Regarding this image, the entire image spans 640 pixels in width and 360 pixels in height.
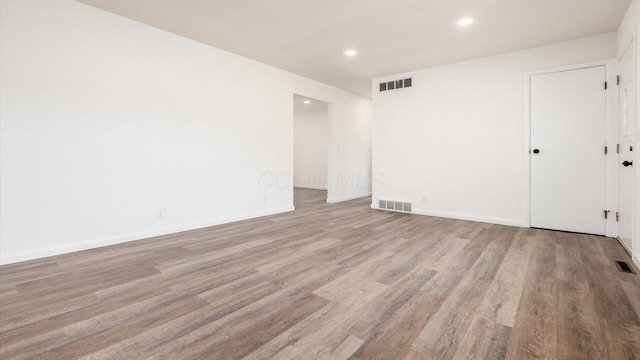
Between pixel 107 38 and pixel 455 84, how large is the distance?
16.5ft

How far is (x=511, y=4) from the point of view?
120 inches

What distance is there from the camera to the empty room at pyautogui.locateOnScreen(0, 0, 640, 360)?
1.74m

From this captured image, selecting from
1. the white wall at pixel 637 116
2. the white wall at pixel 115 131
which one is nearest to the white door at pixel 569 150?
the white wall at pixel 637 116

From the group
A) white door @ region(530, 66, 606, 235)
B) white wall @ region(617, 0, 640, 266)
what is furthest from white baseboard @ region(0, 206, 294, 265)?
white wall @ region(617, 0, 640, 266)

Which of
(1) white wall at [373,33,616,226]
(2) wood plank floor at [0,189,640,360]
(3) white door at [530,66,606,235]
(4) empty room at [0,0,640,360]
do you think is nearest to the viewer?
(2) wood plank floor at [0,189,640,360]

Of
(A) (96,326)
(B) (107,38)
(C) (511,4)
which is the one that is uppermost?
(C) (511,4)

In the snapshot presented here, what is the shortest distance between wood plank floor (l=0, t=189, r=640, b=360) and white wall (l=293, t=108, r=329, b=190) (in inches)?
257

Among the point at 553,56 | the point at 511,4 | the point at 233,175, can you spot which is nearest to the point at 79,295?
the point at 233,175

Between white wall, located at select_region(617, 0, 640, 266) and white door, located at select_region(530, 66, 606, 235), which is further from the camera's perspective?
white door, located at select_region(530, 66, 606, 235)

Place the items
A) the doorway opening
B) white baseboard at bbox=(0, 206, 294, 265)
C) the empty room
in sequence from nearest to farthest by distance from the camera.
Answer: the empty room, white baseboard at bbox=(0, 206, 294, 265), the doorway opening

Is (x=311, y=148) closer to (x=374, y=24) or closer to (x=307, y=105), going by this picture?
(x=307, y=105)

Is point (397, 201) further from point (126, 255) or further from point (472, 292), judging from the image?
point (126, 255)

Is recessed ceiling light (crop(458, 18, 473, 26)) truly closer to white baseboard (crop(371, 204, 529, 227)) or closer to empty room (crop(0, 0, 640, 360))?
empty room (crop(0, 0, 640, 360))

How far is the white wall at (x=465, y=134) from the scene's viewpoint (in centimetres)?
434
